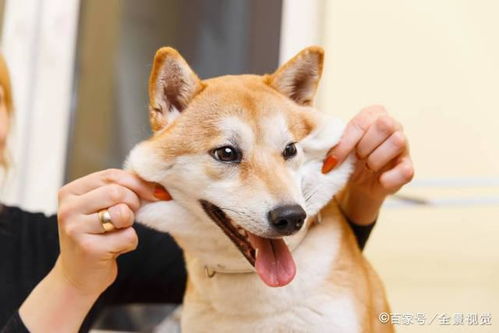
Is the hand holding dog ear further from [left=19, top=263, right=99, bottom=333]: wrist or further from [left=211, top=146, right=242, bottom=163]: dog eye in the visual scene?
[left=19, top=263, right=99, bottom=333]: wrist

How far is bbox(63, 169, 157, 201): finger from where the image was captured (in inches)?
29.8

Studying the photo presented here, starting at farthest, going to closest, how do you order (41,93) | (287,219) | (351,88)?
(41,93), (351,88), (287,219)

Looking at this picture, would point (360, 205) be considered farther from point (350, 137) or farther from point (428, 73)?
point (428, 73)

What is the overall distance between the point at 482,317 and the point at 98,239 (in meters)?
0.74

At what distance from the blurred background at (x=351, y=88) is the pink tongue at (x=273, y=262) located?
12.6 inches

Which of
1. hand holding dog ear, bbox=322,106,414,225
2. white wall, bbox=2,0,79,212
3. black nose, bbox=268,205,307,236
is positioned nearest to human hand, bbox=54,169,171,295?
black nose, bbox=268,205,307,236

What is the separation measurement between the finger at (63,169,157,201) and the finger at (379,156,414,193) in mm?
393

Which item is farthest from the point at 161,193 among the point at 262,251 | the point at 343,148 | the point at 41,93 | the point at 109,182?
the point at 41,93

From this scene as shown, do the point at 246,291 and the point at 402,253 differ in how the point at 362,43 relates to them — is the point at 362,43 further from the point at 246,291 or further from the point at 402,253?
the point at 246,291

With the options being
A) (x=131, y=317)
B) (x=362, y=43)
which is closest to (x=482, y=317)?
(x=362, y=43)

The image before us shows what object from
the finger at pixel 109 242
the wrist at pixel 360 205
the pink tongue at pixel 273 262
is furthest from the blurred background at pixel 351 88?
the finger at pixel 109 242

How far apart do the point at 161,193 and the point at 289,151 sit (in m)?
0.22

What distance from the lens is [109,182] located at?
76 centimetres

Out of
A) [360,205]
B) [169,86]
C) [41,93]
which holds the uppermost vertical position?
[169,86]
